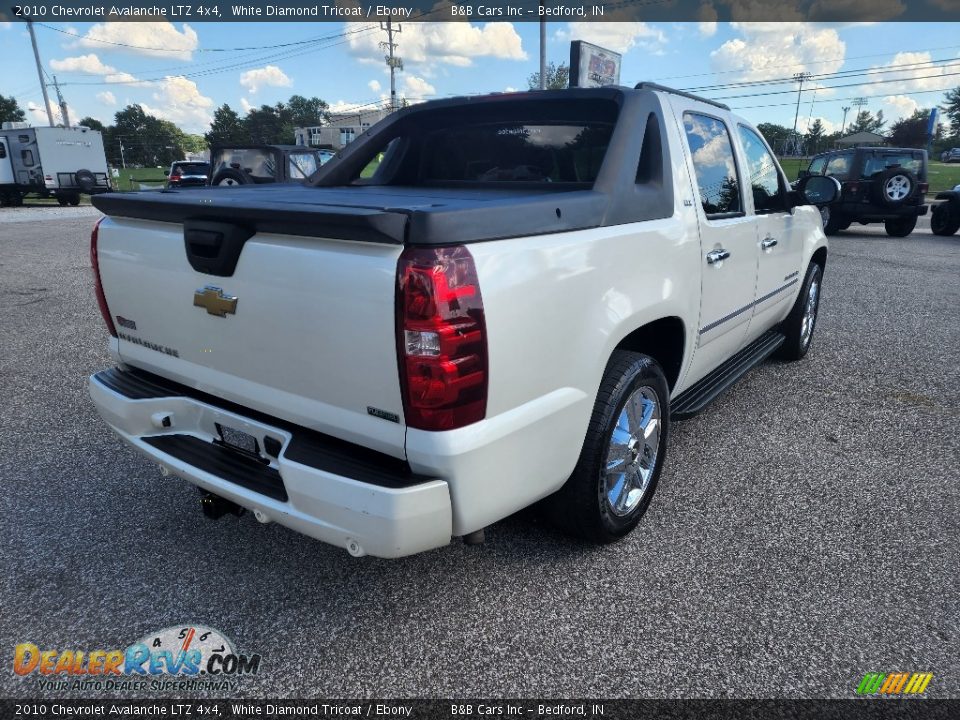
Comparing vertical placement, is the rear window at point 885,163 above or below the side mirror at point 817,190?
below

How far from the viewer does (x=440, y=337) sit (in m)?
1.80

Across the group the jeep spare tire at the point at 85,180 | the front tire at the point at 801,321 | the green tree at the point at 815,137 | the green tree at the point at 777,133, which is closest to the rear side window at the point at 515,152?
the front tire at the point at 801,321

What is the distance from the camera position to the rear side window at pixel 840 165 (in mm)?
14041

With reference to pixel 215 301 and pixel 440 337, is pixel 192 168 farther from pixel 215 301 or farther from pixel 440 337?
pixel 440 337

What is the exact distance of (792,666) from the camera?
213 centimetres

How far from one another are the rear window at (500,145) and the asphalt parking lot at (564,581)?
1.71 meters

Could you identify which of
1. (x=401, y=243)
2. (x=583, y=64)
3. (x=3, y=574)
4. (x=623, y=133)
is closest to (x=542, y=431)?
(x=401, y=243)

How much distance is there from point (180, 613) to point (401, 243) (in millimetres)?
1628

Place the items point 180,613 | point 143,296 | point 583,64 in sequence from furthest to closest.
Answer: point 583,64 → point 143,296 → point 180,613

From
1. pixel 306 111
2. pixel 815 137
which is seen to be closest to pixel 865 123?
pixel 815 137

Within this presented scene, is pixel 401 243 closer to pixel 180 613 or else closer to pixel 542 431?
pixel 542 431

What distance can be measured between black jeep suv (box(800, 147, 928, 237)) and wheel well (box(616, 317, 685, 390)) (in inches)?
484

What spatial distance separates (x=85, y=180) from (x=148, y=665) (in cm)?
2750

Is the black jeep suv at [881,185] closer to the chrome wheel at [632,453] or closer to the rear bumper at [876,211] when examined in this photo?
the rear bumper at [876,211]
